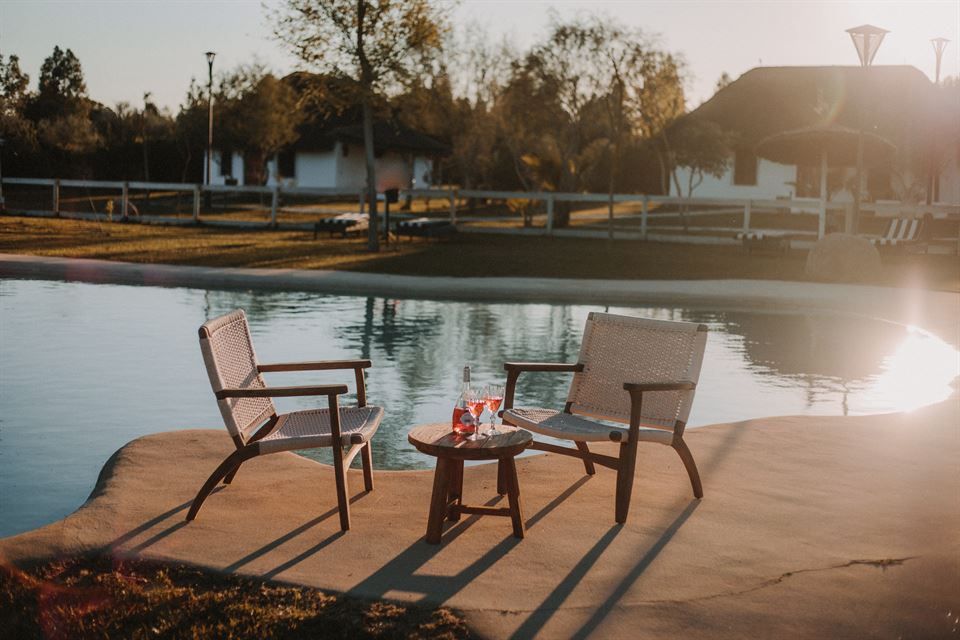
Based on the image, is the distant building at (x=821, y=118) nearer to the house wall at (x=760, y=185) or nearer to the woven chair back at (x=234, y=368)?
the house wall at (x=760, y=185)

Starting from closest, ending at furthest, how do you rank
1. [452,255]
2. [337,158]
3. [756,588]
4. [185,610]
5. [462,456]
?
[185,610]
[756,588]
[462,456]
[452,255]
[337,158]

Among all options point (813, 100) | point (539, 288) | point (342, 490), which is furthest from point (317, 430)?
point (813, 100)

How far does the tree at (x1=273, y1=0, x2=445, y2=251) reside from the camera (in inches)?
878

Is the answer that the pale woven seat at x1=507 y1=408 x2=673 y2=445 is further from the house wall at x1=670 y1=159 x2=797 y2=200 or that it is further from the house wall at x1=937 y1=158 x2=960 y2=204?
the house wall at x1=937 y1=158 x2=960 y2=204

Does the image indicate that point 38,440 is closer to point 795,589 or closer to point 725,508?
point 725,508

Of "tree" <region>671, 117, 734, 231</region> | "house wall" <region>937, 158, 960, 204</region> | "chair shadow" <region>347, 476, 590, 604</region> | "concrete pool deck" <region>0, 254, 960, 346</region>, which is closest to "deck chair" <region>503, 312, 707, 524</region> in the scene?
"chair shadow" <region>347, 476, 590, 604</region>

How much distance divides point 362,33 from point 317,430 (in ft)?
59.4

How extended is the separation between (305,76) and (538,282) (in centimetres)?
909

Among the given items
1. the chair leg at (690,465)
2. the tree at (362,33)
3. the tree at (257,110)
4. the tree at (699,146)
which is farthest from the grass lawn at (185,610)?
the tree at (257,110)

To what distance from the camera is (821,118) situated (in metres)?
40.4

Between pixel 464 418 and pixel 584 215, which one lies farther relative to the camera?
pixel 584 215

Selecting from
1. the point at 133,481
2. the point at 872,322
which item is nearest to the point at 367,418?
the point at 133,481

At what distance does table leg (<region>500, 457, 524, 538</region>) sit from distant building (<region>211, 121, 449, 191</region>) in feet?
130

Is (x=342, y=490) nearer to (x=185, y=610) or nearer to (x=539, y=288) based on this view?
(x=185, y=610)
